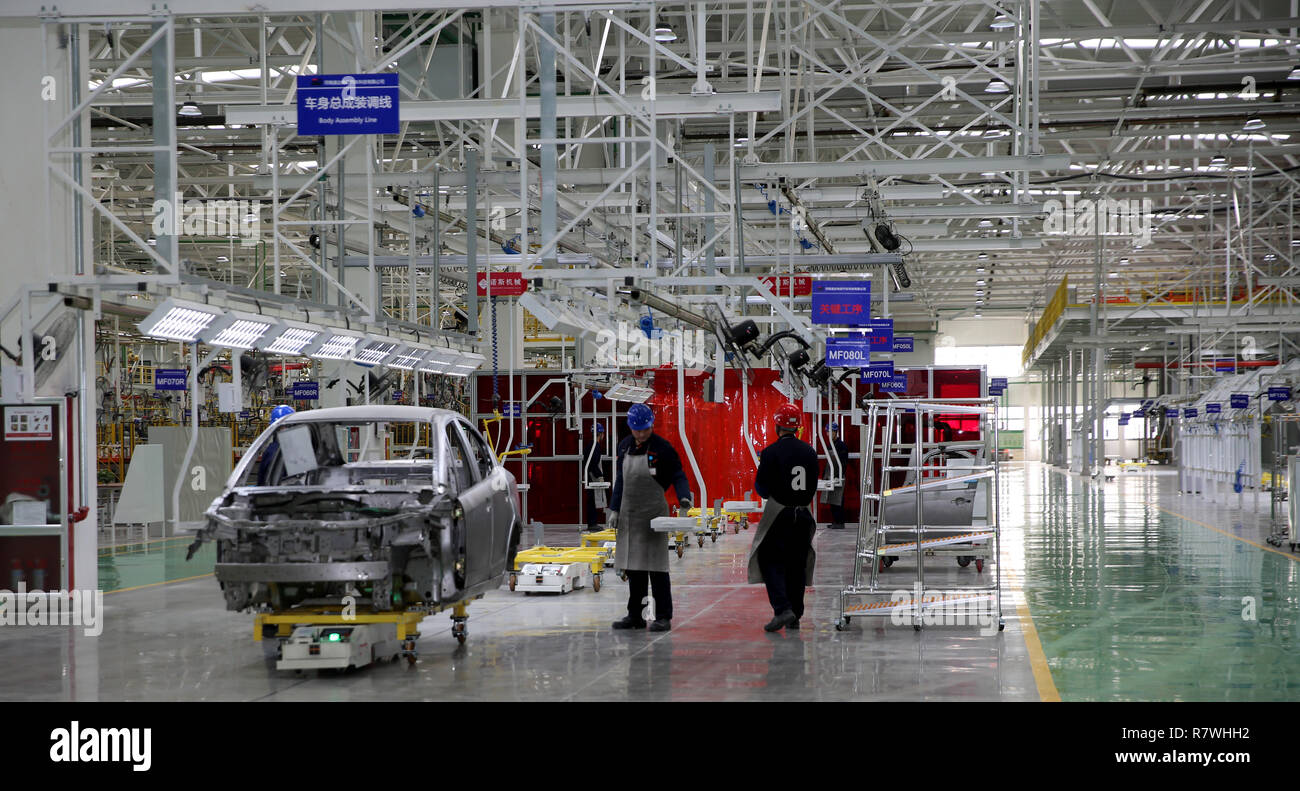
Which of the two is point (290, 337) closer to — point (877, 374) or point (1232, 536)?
point (877, 374)

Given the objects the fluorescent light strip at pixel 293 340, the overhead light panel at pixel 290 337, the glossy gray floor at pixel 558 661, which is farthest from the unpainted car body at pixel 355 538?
the fluorescent light strip at pixel 293 340

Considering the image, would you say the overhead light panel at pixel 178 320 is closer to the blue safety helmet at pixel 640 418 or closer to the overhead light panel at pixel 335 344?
the overhead light panel at pixel 335 344

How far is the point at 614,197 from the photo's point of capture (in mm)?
15008

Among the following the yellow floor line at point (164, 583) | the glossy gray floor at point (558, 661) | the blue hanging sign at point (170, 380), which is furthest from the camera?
the blue hanging sign at point (170, 380)

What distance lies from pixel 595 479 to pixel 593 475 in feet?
0.31

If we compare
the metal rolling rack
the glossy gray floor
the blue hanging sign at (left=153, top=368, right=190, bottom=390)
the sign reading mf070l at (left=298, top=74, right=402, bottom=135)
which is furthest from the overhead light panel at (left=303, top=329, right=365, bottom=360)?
the blue hanging sign at (left=153, top=368, right=190, bottom=390)

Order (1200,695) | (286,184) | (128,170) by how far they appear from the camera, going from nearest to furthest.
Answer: (1200,695) → (286,184) → (128,170)

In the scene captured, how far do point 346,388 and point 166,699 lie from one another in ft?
27.9

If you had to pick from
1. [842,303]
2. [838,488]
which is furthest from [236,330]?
[838,488]

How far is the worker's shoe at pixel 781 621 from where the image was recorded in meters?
9.24

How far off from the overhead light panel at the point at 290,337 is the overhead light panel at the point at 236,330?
95mm

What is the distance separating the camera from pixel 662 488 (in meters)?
9.51
